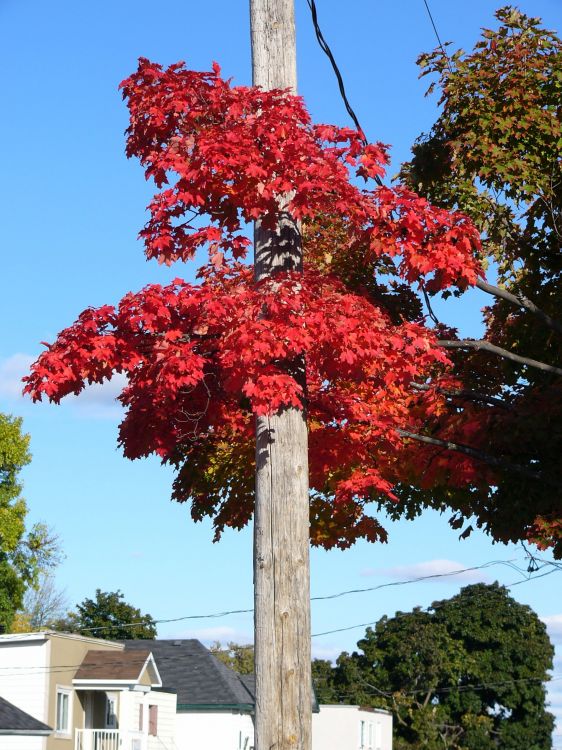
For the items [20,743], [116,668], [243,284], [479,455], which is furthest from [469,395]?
[116,668]

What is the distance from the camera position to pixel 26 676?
37125mm

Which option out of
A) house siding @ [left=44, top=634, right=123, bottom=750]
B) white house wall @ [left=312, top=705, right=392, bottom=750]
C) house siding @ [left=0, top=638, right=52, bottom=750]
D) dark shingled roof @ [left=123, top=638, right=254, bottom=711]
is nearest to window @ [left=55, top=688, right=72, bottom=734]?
house siding @ [left=44, top=634, right=123, bottom=750]

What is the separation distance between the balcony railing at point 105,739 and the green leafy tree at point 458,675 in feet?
136

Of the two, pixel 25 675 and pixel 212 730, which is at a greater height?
pixel 25 675

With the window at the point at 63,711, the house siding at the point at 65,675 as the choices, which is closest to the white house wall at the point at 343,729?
the house siding at the point at 65,675

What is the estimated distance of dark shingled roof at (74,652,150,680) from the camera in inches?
1553

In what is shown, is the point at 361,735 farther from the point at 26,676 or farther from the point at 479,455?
the point at 479,455

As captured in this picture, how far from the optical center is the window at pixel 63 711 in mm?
38094

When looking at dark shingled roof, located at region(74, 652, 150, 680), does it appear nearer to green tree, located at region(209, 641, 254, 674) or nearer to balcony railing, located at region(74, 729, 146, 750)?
balcony railing, located at region(74, 729, 146, 750)

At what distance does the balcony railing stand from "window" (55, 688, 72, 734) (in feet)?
1.69

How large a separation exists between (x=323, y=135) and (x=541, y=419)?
4.98 m

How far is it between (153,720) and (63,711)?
4.90 m

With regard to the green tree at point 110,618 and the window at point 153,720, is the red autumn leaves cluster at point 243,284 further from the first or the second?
the green tree at point 110,618

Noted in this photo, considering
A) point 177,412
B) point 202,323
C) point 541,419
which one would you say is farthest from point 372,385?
point 202,323
